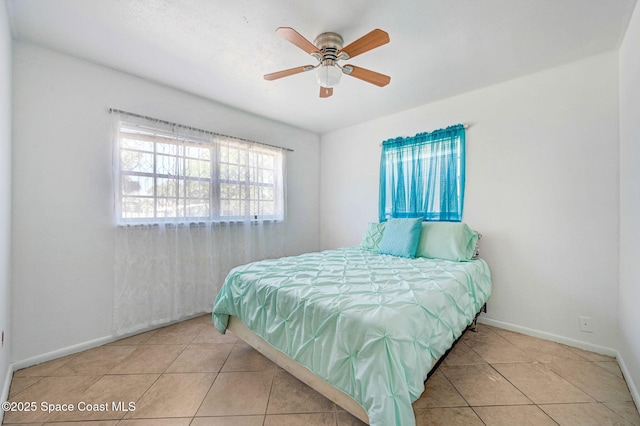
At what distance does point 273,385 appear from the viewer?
5.55 ft

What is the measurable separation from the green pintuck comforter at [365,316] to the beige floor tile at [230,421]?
0.37 metres

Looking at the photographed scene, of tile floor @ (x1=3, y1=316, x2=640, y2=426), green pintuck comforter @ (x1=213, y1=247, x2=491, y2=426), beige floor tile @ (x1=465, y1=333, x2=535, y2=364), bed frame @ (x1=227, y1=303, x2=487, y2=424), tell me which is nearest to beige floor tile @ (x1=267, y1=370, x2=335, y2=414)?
Answer: tile floor @ (x1=3, y1=316, x2=640, y2=426)

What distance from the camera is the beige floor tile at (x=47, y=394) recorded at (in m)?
1.42

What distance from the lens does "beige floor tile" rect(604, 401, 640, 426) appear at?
4.55ft

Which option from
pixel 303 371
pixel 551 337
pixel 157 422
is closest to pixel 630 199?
pixel 551 337

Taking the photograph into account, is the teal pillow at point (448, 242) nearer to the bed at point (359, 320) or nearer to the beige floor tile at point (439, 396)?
the bed at point (359, 320)

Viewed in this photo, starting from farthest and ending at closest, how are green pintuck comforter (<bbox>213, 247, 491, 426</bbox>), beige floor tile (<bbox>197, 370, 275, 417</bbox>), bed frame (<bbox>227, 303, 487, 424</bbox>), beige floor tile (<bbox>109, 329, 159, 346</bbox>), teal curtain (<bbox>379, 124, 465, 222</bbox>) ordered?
teal curtain (<bbox>379, 124, 465, 222</bbox>) < beige floor tile (<bbox>109, 329, 159, 346</bbox>) < beige floor tile (<bbox>197, 370, 275, 417</bbox>) < bed frame (<bbox>227, 303, 487, 424</bbox>) < green pintuck comforter (<bbox>213, 247, 491, 426</bbox>)

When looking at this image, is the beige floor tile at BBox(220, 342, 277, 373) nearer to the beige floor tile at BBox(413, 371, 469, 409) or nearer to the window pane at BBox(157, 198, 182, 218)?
the beige floor tile at BBox(413, 371, 469, 409)

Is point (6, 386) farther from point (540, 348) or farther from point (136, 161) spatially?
point (540, 348)

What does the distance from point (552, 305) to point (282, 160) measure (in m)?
3.44

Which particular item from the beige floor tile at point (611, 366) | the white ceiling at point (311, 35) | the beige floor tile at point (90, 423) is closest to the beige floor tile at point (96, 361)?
the beige floor tile at point (90, 423)

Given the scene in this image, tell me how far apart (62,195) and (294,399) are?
2.44m

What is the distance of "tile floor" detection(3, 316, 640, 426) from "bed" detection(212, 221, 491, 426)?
8.9 inches

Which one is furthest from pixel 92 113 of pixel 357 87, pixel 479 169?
pixel 479 169
